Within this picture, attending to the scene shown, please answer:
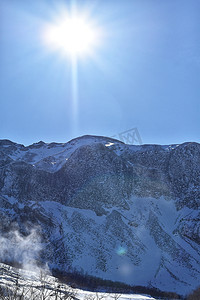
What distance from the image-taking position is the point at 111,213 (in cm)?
11019

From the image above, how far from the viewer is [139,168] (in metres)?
136

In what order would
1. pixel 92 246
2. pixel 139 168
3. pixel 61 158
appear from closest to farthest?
pixel 92 246 < pixel 139 168 < pixel 61 158

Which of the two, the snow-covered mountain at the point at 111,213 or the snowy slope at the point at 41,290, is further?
the snow-covered mountain at the point at 111,213

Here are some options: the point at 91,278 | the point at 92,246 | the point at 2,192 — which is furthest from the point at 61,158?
the point at 91,278

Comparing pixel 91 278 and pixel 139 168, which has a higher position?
pixel 139 168

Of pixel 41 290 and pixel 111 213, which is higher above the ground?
pixel 41 290

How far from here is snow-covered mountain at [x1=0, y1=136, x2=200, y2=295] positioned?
277 feet

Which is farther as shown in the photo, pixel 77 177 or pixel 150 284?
pixel 77 177

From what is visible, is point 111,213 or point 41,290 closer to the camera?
point 41,290

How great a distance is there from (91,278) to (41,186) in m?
57.4

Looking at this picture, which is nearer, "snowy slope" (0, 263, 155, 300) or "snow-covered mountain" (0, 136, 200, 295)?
"snowy slope" (0, 263, 155, 300)

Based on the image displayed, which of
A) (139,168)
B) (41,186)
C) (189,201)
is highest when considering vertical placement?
(139,168)

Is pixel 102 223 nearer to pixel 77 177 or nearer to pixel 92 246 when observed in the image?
pixel 92 246

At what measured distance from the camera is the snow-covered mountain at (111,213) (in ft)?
277
